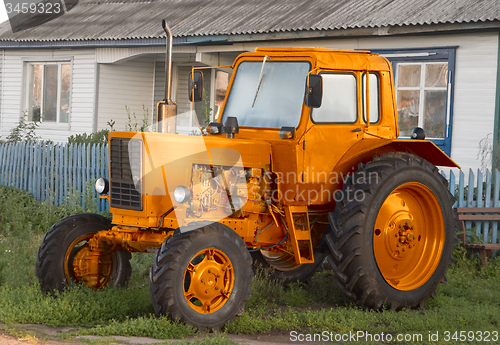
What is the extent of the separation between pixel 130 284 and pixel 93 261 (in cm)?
88

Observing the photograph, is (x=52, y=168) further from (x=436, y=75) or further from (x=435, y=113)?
(x=436, y=75)

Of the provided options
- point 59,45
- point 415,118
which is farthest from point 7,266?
point 59,45

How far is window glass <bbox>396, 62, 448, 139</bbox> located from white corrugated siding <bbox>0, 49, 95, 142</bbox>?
8.30 metres

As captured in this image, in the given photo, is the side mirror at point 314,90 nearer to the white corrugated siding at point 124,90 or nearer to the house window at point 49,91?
the white corrugated siding at point 124,90

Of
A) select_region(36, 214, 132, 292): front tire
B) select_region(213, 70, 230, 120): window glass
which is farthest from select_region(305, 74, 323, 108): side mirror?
select_region(213, 70, 230, 120): window glass

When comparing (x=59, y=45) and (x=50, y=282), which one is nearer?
(x=50, y=282)

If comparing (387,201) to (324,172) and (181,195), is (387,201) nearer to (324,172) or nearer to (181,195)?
(324,172)

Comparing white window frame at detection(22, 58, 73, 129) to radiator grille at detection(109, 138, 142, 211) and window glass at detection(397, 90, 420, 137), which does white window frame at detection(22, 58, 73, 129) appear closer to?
window glass at detection(397, 90, 420, 137)

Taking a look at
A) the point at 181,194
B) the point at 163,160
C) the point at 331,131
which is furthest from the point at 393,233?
the point at 163,160

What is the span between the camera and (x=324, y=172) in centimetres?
579

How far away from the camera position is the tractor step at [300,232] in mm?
5730

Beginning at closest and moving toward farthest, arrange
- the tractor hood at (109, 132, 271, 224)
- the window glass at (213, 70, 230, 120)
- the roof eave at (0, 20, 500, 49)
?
1. the tractor hood at (109, 132, 271, 224)
2. the roof eave at (0, 20, 500, 49)
3. the window glass at (213, 70, 230, 120)

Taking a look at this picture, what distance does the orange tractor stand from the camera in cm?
524

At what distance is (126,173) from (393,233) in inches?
104
